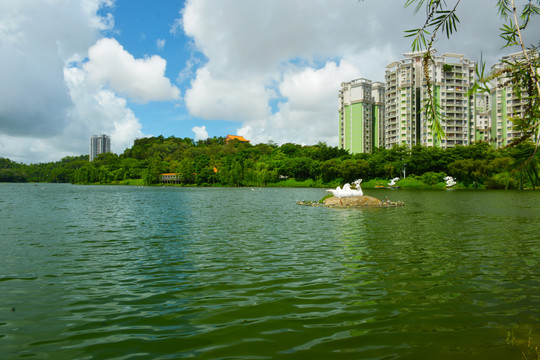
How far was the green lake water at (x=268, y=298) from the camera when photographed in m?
5.59

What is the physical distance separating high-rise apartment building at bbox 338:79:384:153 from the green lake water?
439 feet

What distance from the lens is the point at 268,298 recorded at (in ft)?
25.8

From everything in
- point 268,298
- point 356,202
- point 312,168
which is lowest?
point 268,298

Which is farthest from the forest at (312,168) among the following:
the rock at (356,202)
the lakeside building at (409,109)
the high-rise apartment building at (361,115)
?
the high-rise apartment building at (361,115)

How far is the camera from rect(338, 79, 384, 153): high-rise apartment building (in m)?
144

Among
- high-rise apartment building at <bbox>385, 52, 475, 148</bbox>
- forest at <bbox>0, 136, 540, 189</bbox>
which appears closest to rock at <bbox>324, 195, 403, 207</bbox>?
forest at <bbox>0, 136, 540, 189</bbox>

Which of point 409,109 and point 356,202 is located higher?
point 409,109

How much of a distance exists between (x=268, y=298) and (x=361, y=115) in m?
143

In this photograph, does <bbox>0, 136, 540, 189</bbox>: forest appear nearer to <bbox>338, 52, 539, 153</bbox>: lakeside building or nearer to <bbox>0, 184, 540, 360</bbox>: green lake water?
<bbox>338, 52, 539, 153</bbox>: lakeside building

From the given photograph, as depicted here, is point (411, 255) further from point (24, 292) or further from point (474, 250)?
point (24, 292)

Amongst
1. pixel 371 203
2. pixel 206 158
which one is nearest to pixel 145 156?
pixel 206 158

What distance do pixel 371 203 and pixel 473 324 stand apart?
2899 cm

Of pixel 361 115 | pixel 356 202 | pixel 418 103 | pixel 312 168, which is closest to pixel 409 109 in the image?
pixel 418 103

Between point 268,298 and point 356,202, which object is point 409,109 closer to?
point 356,202
